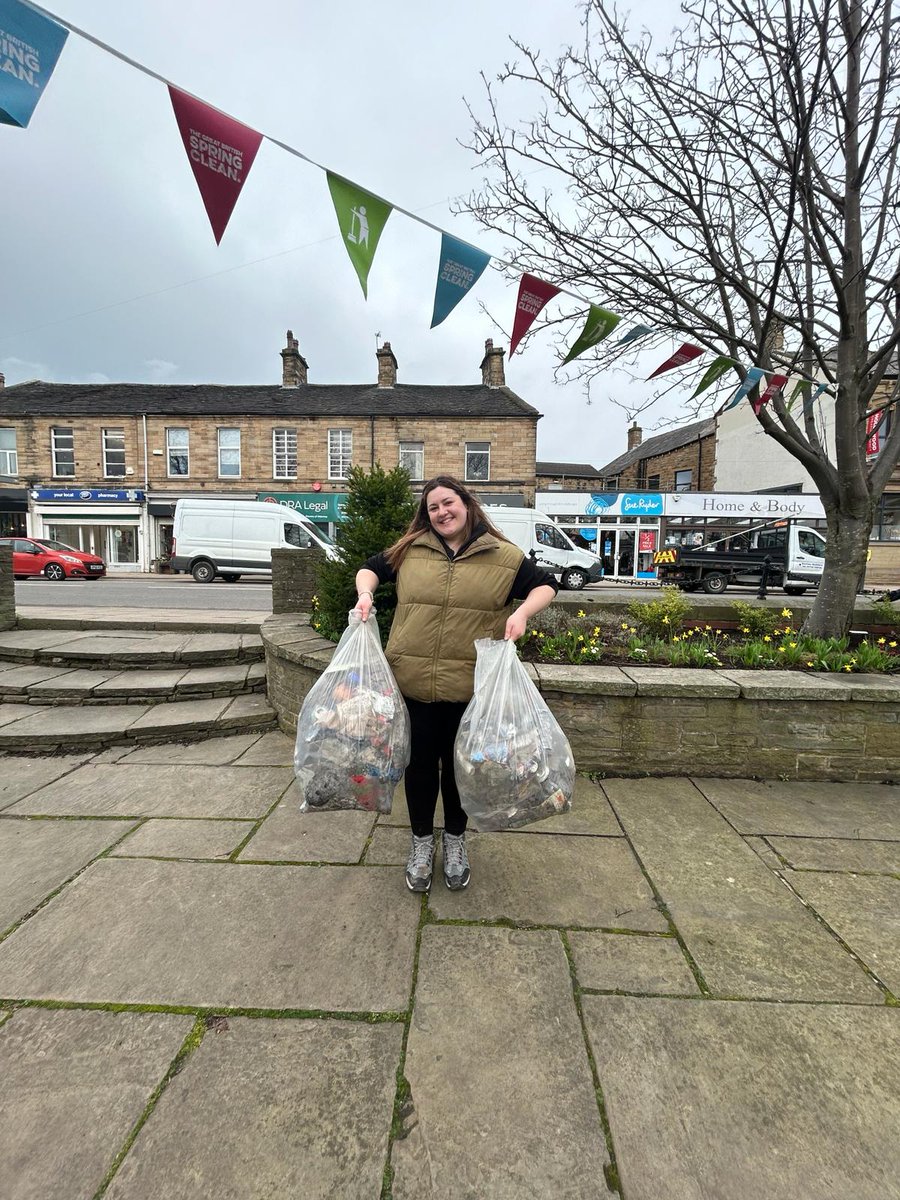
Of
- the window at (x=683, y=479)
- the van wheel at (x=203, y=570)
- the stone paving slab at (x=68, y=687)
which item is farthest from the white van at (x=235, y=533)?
the window at (x=683, y=479)

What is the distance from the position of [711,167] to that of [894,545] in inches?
918

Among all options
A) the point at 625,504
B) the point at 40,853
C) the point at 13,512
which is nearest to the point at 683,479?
the point at 625,504

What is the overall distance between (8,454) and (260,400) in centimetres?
1119

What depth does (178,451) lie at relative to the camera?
2406 cm

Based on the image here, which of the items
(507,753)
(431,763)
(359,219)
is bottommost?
(431,763)

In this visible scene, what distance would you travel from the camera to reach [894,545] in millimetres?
21781

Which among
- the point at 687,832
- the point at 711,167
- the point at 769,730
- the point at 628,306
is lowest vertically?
the point at 687,832

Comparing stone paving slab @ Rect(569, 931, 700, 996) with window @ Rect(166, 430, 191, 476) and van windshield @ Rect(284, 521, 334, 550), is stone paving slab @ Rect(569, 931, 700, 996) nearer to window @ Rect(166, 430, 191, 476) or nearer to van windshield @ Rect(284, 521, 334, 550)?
van windshield @ Rect(284, 521, 334, 550)

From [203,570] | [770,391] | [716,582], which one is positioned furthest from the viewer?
[716,582]

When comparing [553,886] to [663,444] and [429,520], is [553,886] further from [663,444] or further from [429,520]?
[663,444]

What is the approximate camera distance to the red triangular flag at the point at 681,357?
16.4 feet

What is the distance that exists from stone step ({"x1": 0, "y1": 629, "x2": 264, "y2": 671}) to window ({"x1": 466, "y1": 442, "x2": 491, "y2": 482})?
737 inches

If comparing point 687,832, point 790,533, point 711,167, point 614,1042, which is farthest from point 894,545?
point 614,1042

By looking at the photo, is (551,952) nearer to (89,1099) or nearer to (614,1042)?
(614,1042)
